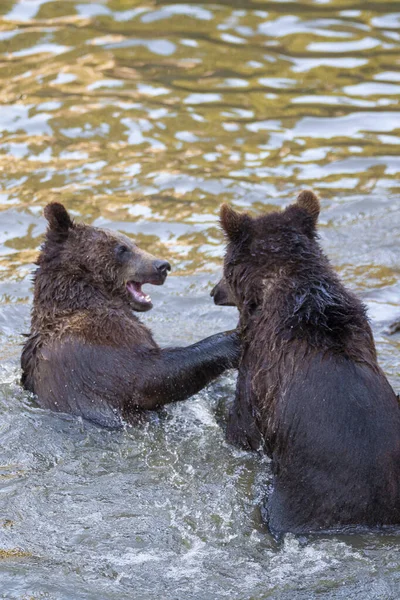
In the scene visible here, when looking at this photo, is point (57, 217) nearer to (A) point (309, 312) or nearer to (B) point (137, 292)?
(B) point (137, 292)

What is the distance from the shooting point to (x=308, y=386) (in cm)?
652

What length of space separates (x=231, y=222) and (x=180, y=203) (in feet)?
21.4

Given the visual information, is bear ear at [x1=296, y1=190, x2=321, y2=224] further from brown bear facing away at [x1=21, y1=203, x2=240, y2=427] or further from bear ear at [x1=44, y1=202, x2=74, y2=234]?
bear ear at [x1=44, y1=202, x2=74, y2=234]

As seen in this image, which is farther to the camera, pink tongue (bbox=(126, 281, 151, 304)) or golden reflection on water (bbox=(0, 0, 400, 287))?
golden reflection on water (bbox=(0, 0, 400, 287))

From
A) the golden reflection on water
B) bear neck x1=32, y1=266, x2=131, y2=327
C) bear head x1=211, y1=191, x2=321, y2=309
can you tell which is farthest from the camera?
the golden reflection on water

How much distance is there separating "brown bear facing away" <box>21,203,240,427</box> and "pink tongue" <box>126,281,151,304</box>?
0.82 feet

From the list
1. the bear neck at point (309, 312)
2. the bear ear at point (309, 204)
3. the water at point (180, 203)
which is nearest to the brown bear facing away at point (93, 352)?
the water at point (180, 203)

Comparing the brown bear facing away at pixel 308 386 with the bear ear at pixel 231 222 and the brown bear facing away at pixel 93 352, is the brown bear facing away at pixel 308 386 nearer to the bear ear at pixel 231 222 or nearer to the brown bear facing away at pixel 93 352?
the bear ear at pixel 231 222

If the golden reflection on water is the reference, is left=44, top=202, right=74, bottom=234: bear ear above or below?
above

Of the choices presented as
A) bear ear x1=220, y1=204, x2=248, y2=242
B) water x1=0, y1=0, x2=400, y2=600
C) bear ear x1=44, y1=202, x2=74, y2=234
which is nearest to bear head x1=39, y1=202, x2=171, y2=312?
bear ear x1=44, y1=202, x2=74, y2=234

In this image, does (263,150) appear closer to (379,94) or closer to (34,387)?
(379,94)

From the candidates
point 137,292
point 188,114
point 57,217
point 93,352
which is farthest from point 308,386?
point 188,114

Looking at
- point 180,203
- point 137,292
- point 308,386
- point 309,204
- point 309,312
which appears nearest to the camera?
point 308,386

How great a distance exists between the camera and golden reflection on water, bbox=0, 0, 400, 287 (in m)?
13.6
